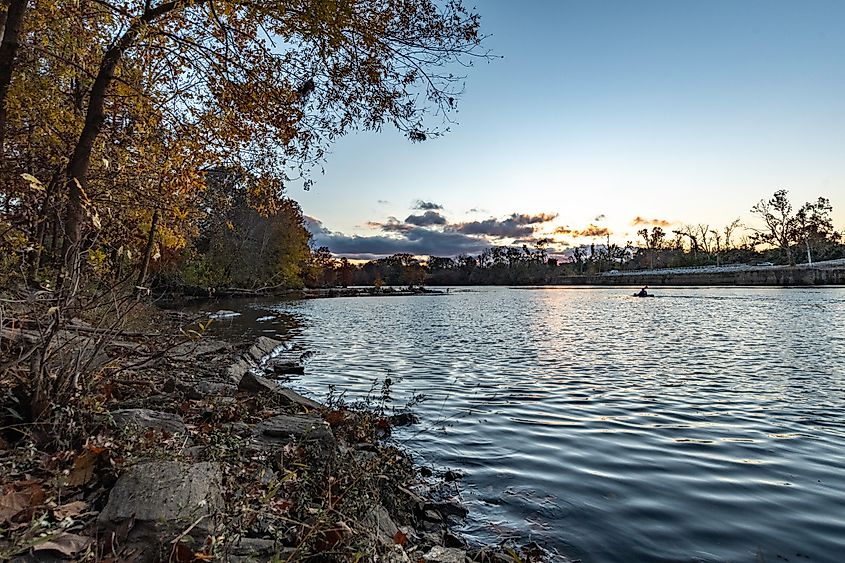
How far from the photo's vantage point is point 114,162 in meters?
9.34

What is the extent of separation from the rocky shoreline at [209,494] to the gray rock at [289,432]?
2 centimetres

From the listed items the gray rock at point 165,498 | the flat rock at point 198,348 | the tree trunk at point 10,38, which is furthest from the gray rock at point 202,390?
the tree trunk at point 10,38

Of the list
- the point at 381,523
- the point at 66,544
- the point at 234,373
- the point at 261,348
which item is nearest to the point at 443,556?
the point at 381,523

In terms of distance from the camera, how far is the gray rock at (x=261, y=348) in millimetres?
14734

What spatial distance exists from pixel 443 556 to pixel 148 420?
2.78 metres

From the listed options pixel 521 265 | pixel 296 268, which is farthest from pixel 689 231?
pixel 296 268

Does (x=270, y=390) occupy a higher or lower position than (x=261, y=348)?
higher

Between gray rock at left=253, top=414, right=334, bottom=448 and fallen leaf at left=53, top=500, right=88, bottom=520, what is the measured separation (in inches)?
84.5

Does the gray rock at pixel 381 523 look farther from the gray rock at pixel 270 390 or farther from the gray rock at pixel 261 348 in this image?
the gray rock at pixel 261 348

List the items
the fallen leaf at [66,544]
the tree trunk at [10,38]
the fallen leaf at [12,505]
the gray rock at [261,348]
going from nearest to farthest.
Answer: the fallen leaf at [66,544]
the fallen leaf at [12,505]
the tree trunk at [10,38]
the gray rock at [261,348]

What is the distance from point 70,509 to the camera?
110 inches

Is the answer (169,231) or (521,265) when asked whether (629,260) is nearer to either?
(521,265)

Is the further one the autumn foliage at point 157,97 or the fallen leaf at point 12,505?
the autumn foliage at point 157,97

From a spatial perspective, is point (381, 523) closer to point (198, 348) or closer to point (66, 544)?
point (66, 544)
